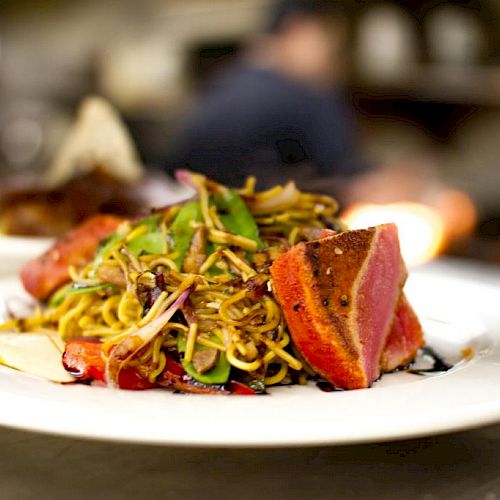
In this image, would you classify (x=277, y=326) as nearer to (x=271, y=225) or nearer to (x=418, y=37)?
(x=271, y=225)

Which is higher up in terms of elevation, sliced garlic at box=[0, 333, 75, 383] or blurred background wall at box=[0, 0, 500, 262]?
sliced garlic at box=[0, 333, 75, 383]

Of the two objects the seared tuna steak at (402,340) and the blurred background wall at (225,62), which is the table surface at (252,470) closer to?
the seared tuna steak at (402,340)

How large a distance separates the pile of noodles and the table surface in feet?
0.36

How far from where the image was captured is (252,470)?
105 centimetres

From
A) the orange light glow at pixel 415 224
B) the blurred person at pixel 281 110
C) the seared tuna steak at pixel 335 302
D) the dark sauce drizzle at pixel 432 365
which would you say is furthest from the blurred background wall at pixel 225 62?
the seared tuna steak at pixel 335 302

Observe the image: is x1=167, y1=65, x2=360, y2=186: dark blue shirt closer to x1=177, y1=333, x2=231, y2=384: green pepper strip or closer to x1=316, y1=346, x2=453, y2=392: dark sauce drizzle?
x1=316, y1=346, x2=453, y2=392: dark sauce drizzle

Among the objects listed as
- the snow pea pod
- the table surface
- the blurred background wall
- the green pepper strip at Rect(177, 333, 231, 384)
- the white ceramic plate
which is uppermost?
the snow pea pod

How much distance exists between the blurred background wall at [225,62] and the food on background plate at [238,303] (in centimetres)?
162

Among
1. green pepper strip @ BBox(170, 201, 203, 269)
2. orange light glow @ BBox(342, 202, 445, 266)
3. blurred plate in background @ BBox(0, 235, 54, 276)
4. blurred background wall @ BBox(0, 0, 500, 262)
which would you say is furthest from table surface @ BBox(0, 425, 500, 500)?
blurred background wall @ BBox(0, 0, 500, 262)

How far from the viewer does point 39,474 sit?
3.43ft

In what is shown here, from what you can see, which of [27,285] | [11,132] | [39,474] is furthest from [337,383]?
[11,132]

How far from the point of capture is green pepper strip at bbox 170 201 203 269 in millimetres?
1311

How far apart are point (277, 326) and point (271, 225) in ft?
0.75

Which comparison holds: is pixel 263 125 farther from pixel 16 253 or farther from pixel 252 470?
pixel 252 470
